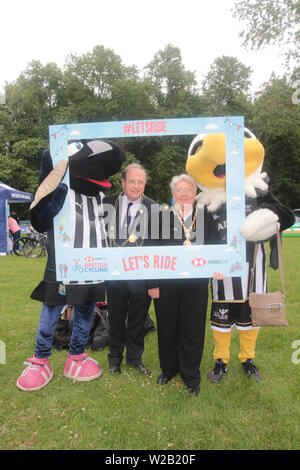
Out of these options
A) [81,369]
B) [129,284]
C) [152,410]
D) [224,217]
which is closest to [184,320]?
[129,284]

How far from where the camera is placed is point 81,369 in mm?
3275

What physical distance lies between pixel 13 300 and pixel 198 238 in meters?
4.26

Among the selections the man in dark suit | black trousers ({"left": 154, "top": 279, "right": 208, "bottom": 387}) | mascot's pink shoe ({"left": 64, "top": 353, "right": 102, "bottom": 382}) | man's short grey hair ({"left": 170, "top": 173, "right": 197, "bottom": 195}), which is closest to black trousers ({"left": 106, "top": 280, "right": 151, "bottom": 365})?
the man in dark suit

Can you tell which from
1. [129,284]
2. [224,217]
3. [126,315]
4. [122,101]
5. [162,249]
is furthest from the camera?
[122,101]

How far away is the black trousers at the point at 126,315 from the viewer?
3.29 meters

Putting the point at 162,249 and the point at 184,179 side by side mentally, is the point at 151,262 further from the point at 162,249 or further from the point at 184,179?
the point at 184,179

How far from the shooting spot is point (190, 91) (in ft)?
95.8

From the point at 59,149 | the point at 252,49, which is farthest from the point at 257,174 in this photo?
the point at 252,49

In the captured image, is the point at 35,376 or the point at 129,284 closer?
the point at 35,376

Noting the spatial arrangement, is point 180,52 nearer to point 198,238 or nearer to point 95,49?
point 95,49


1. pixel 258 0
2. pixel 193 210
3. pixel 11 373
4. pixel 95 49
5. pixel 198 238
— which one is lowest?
pixel 11 373

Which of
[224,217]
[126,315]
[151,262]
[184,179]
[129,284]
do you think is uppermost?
[184,179]

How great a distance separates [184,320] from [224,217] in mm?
882

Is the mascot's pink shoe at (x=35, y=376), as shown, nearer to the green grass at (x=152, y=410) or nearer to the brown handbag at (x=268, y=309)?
the green grass at (x=152, y=410)
